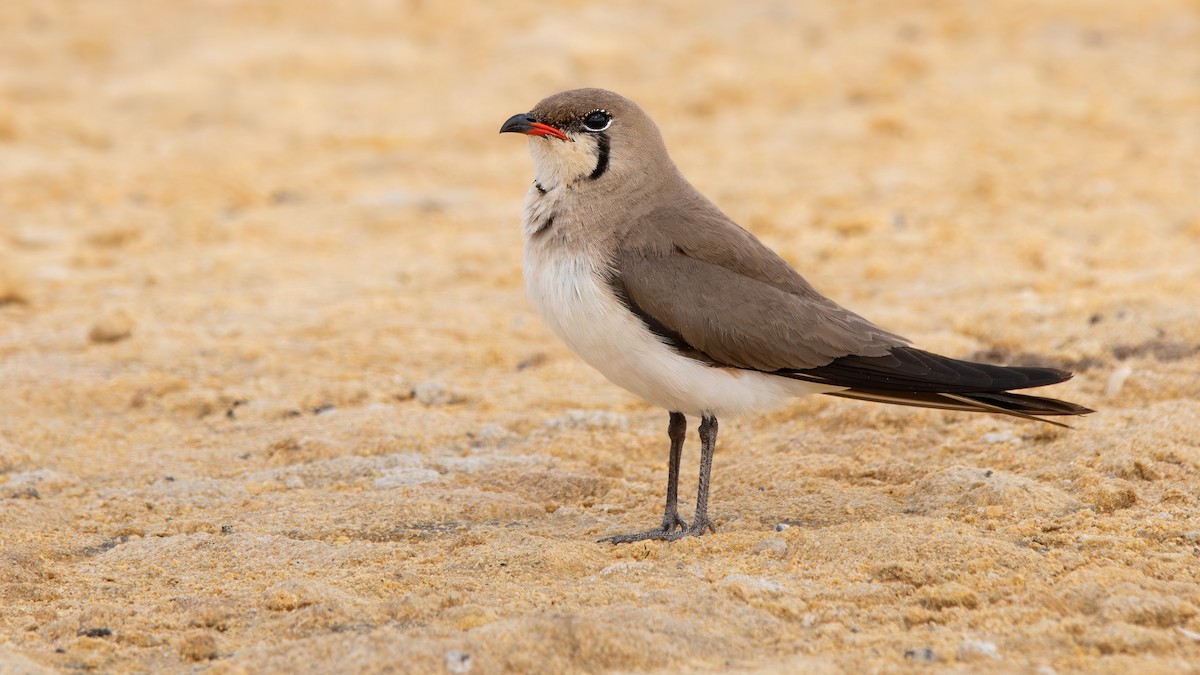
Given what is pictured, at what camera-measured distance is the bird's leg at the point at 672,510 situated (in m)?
4.70

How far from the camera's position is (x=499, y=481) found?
5.30m

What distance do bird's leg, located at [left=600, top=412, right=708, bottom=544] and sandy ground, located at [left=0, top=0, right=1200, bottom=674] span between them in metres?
0.15

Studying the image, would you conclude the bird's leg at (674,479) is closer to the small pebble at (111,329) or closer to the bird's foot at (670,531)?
the bird's foot at (670,531)

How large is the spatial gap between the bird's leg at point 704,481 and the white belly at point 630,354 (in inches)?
2.2

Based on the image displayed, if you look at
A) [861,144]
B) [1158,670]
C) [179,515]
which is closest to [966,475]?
[1158,670]

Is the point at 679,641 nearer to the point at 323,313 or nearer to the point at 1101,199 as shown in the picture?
the point at 323,313

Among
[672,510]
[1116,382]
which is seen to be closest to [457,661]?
[672,510]

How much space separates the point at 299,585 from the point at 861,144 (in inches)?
271

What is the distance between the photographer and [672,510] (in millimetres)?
4820

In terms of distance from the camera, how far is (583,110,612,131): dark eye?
5270 millimetres

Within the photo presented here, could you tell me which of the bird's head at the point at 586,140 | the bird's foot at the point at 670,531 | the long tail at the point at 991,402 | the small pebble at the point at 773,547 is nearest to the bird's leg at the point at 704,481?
the bird's foot at the point at 670,531

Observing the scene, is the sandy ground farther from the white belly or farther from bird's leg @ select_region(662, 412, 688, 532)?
the white belly

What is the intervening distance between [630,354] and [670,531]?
64 cm

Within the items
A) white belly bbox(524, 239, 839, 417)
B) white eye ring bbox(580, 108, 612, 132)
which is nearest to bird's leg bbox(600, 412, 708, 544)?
white belly bbox(524, 239, 839, 417)
